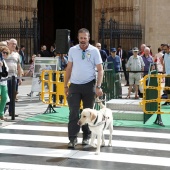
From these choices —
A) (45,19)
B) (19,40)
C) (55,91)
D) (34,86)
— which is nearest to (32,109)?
(55,91)

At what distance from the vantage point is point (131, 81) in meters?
15.9

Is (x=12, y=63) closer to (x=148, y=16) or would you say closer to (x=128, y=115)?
(x=128, y=115)

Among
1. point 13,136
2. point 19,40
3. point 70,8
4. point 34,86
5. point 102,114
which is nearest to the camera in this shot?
point 102,114

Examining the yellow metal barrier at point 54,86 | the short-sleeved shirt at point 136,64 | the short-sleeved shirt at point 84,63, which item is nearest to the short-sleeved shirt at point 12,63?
the yellow metal barrier at point 54,86

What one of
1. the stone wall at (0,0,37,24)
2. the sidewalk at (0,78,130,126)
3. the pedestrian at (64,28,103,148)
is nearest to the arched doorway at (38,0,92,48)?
the stone wall at (0,0,37,24)

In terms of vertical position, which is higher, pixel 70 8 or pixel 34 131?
pixel 70 8

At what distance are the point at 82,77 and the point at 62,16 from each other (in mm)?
22256

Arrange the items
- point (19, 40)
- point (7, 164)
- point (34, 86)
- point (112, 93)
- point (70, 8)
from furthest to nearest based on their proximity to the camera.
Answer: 1. point (70, 8)
2. point (19, 40)
3. point (34, 86)
4. point (112, 93)
5. point (7, 164)

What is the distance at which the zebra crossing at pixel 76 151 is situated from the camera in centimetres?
784

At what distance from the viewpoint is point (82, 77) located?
28.9 feet

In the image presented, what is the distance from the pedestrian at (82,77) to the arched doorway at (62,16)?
1802 cm

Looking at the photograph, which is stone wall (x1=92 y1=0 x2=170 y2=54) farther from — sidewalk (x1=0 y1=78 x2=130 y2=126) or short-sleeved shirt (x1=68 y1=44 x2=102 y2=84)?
short-sleeved shirt (x1=68 y1=44 x2=102 y2=84)

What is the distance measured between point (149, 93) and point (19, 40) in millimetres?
12512

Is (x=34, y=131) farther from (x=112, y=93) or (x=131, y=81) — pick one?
(x=131, y=81)
